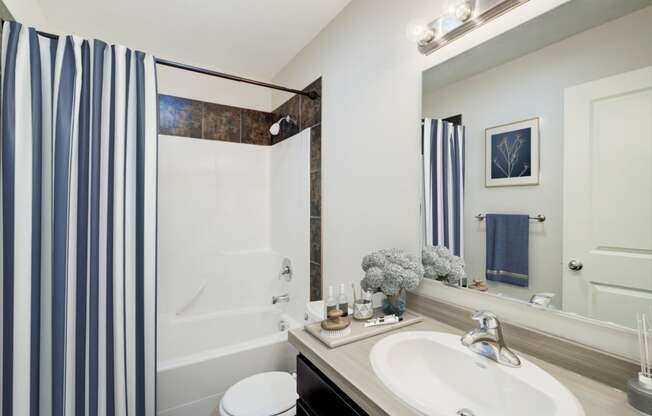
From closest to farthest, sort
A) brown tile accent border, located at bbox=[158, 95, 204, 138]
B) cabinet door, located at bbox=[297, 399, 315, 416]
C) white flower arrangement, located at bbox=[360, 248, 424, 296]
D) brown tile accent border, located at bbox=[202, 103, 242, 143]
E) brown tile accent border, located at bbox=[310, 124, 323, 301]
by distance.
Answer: cabinet door, located at bbox=[297, 399, 315, 416] < white flower arrangement, located at bbox=[360, 248, 424, 296] < brown tile accent border, located at bbox=[310, 124, 323, 301] < brown tile accent border, located at bbox=[158, 95, 204, 138] < brown tile accent border, located at bbox=[202, 103, 242, 143]

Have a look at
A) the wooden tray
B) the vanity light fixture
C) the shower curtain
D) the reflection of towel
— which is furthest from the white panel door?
the shower curtain

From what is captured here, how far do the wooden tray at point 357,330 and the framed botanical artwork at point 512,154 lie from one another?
59 centimetres

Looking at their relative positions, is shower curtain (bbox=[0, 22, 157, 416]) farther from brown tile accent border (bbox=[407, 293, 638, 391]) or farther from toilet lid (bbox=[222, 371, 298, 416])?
brown tile accent border (bbox=[407, 293, 638, 391])

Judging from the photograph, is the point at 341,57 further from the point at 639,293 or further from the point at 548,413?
Result: the point at 548,413

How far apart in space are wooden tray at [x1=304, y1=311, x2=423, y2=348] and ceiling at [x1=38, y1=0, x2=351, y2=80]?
5.67ft

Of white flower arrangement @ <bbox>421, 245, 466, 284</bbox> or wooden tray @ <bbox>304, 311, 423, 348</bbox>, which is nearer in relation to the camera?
wooden tray @ <bbox>304, 311, 423, 348</bbox>

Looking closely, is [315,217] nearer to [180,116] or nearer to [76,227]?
[76,227]

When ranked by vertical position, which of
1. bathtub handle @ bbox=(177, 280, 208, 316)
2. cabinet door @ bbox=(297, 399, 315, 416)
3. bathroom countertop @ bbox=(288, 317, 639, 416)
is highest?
bathroom countertop @ bbox=(288, 317, 639, 416)

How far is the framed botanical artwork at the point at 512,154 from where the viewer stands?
920 millimetres

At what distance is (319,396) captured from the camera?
0.87 meters

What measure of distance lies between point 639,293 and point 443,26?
3.38 ft

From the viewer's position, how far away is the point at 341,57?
1.76 meters

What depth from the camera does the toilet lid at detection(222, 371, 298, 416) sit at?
1356 mm

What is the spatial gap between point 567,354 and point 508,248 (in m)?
0.33
